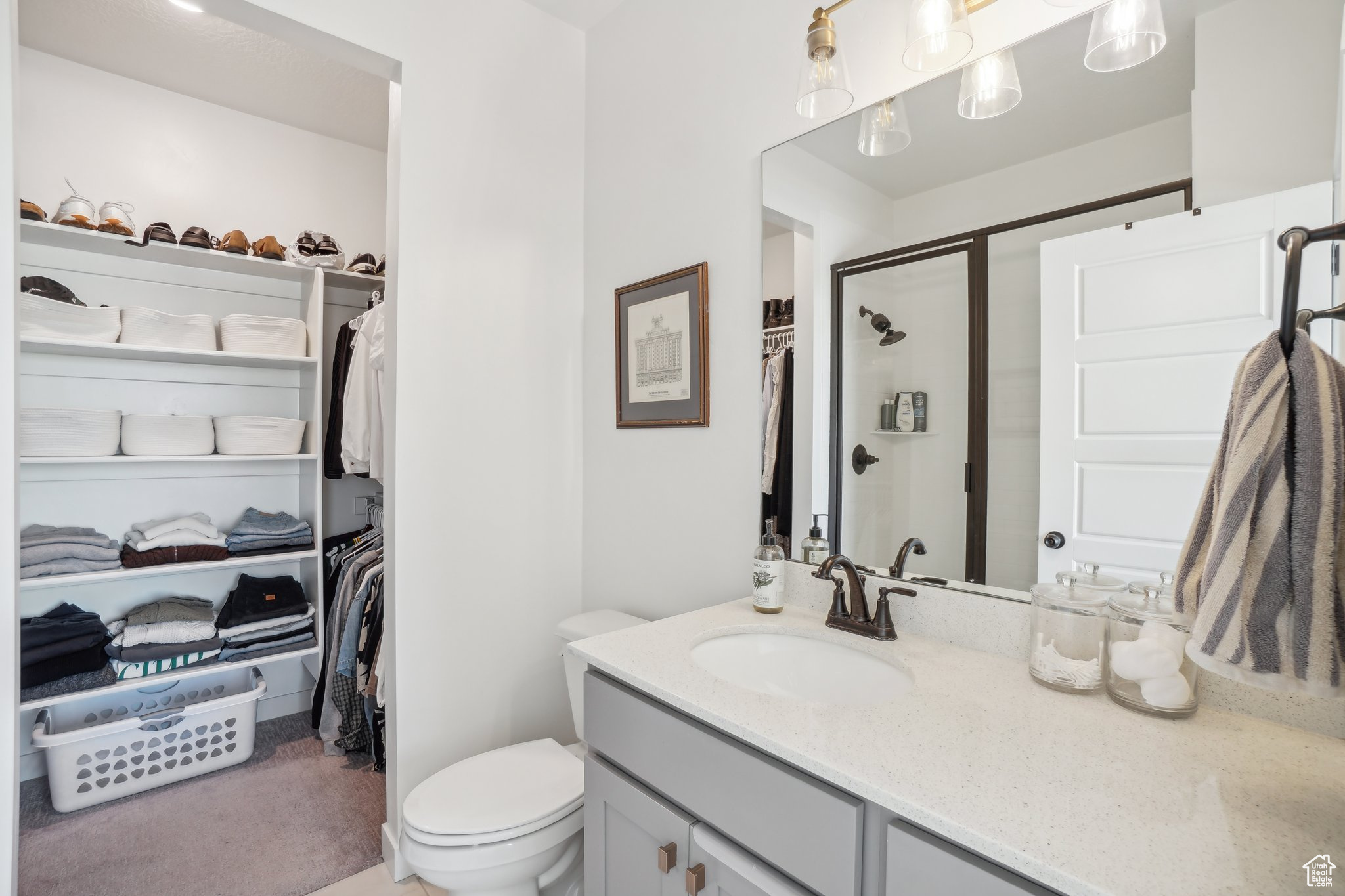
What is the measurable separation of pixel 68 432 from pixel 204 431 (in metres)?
0.38

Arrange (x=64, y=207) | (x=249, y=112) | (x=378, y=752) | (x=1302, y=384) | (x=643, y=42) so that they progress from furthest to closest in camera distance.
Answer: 1. (x=249, y=112)
2. (x=378, y=752)
3. (x=64, y=207)
4. (x=643, y=42)
5. (x=1302, y=384)

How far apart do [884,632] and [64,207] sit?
293 cm

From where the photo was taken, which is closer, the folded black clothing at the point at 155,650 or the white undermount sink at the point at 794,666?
the white undermount sink at the point at 794,666

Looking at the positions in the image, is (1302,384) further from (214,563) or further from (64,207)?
(64,207)

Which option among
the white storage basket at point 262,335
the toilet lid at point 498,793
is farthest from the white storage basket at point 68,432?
the toilet lid at point 498,793

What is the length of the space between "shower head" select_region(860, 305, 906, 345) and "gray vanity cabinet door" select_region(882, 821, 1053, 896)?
3.12ft

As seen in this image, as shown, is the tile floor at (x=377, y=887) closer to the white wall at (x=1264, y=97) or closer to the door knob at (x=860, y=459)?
the door knob at (x=860, y=459)

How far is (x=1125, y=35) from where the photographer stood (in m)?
0.99

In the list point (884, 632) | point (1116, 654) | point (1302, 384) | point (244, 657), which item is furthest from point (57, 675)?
point (1302, 384)

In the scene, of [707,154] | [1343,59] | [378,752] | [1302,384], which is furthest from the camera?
[378,752]

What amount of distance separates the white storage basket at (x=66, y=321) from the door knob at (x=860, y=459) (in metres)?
2.56

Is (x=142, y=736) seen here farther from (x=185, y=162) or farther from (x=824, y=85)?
(x=824, y=85)

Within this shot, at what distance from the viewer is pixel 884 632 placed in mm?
1249

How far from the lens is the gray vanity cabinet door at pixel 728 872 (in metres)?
0.83
